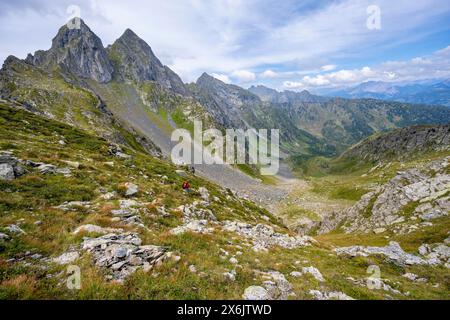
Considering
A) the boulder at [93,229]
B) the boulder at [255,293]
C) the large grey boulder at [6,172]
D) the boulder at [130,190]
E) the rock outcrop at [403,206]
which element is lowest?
the rock outcrop at [403,206]

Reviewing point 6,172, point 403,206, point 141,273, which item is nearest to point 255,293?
point 141,273

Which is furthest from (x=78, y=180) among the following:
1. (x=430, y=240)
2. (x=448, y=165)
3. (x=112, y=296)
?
(x=448, y=165)

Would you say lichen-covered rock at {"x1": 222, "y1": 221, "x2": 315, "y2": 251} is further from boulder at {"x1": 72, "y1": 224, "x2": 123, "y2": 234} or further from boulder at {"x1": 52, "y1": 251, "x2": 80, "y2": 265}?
boulder at {"x1": 52, "y1": 251, "x2": 80, "y2": 265}

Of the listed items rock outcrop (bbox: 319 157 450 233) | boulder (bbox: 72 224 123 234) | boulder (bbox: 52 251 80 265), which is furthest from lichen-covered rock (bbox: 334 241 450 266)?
boulder (bbox: 52 251 80 265)

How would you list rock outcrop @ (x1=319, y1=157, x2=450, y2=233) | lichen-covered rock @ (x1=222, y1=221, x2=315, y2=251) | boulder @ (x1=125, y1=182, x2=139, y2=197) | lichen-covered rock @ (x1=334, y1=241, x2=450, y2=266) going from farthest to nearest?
rock outcrop @ (x1=319, y1=157, x2=450, y2=233)
boulder @ (x1=125, y1=182, x2=139, y2=197)
lichen-covered rock @ (x1=334, y1=241, x2=450, y2=266)
lichen-covered rock @ (x1=222, y1=221, x2=315, y2=251)

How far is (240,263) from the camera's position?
14367 mm

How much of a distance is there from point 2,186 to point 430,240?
154 feet

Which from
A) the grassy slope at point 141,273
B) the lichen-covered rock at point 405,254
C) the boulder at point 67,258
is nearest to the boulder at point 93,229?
the grassy slope at point 141,273

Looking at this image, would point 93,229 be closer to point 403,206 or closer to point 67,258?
point 67,258

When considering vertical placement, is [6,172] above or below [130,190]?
above

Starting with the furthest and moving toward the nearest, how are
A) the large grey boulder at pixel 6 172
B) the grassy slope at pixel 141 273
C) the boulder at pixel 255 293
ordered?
the large grey boulder at pixel 6 172 → the boulder at pixel 255 293 → the grassy slope at pixel 141 273

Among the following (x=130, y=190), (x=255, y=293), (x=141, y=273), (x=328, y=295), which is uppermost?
(x=130, y=190)

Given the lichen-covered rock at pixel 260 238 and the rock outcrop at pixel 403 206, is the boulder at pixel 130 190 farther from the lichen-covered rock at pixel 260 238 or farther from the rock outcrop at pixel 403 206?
the rock outcrop at pixel 403 206
